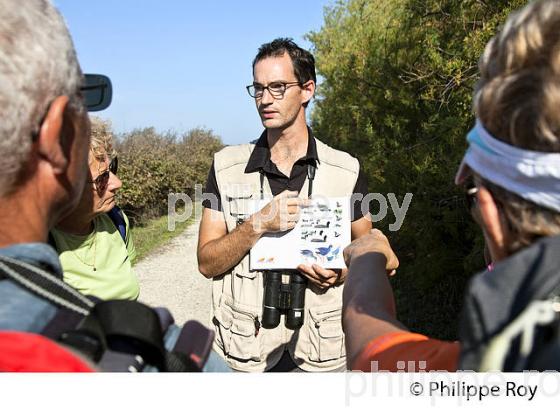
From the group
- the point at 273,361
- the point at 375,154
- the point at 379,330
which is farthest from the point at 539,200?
the point at 375,154

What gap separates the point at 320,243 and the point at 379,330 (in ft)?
4.42

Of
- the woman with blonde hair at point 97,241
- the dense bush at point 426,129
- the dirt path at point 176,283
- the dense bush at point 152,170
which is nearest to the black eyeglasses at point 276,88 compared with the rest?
the woman with blonde hair at point 97,241

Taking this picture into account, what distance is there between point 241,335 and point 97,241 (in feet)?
2.88

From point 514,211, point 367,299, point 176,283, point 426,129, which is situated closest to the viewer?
point 514,211

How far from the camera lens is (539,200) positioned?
99 cm

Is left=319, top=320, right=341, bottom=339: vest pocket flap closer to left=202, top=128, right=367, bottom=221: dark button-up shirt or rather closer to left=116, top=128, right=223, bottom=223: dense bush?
left=202, top=128, right=367, bottom=221: dark button-up shirt

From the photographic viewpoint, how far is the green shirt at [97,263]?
2.39 meters

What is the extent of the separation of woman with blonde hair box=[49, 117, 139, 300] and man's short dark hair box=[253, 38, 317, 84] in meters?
1.01

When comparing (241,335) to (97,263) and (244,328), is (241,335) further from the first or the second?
(97,263)

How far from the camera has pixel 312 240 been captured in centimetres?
267

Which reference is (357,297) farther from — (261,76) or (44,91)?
(261,76)

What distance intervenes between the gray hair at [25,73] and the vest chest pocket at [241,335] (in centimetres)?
180

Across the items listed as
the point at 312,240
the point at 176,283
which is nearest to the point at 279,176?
the point at 312,240


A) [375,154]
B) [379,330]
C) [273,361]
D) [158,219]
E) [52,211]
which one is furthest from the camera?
[158,219]
